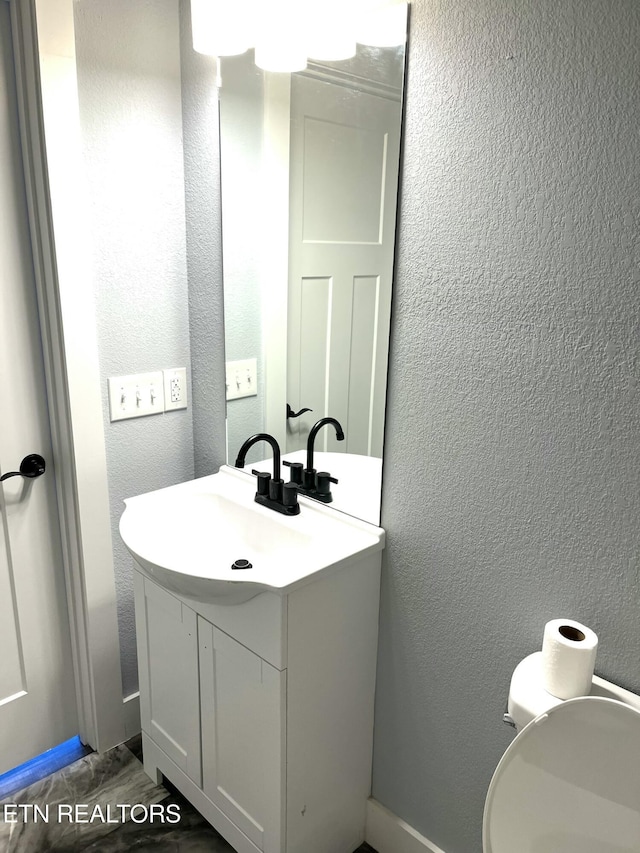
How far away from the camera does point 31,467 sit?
177 cm

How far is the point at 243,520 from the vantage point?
1.71 m

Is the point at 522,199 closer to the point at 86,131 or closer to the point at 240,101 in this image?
the point at 240,101

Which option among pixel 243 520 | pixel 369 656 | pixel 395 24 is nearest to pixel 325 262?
pixel 395 24

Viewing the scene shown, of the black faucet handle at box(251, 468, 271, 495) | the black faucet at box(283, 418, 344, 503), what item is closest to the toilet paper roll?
the black faucet at box(283, 418, 344, 503)

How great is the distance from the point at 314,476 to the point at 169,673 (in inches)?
25.9

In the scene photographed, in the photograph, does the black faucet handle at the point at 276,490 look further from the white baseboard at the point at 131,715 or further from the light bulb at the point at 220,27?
the light bulb at the point at 220,27

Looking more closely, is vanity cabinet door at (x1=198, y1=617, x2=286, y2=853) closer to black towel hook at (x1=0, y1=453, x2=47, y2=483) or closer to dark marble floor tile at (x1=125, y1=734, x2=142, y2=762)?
dark marble floor tile at (x1=125, y1=734, x2=142, y2=762)

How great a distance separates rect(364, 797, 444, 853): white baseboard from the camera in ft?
5.17

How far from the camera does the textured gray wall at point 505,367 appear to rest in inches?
41.4

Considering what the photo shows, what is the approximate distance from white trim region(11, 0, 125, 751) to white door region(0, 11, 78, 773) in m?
0.03

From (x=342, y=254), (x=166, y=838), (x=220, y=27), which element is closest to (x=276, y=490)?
(x=342, y=254)

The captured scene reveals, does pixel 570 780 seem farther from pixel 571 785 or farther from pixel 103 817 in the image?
pixel 103 817

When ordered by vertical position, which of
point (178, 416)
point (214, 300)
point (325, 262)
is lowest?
point (178, 416)

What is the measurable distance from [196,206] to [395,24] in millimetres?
788
